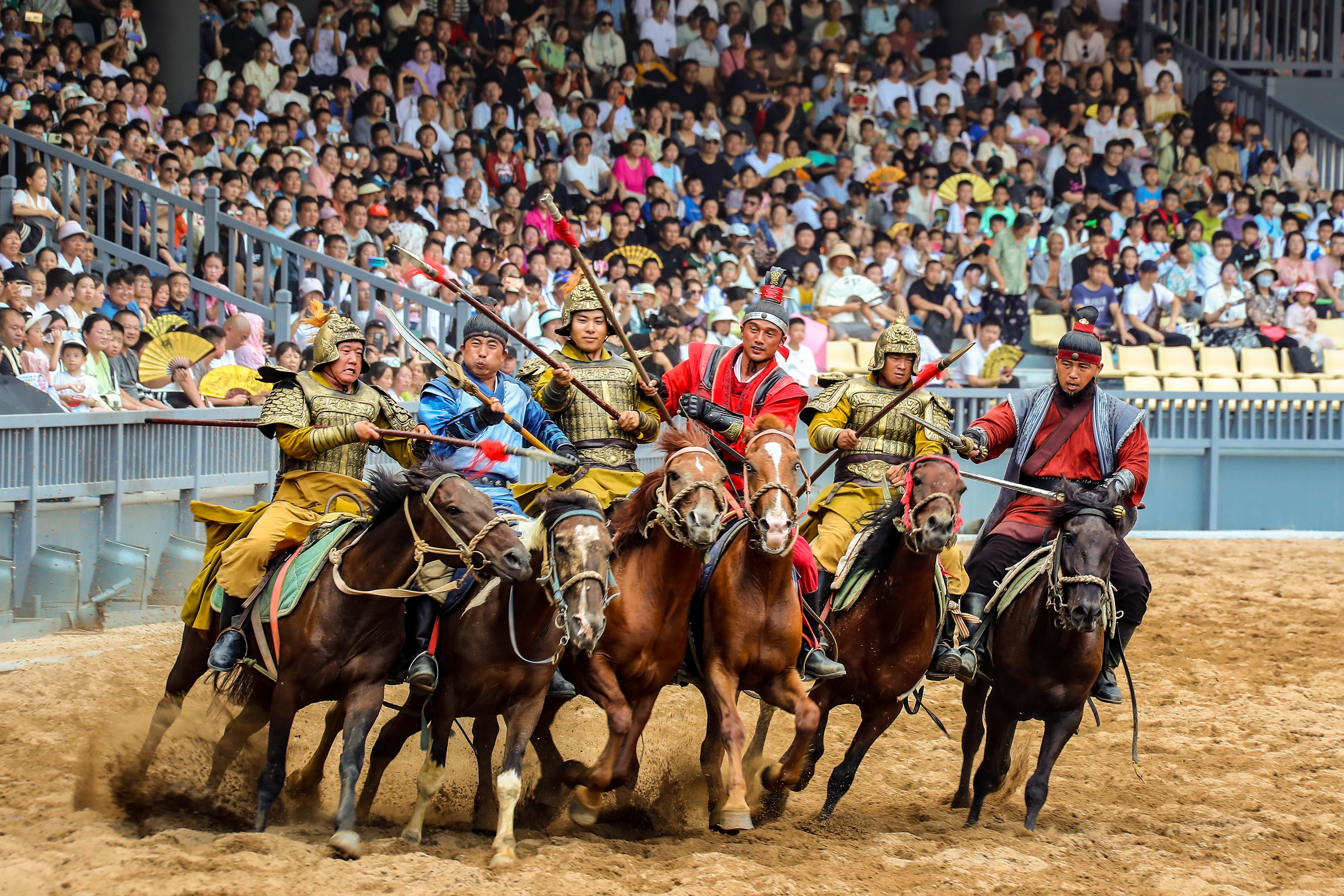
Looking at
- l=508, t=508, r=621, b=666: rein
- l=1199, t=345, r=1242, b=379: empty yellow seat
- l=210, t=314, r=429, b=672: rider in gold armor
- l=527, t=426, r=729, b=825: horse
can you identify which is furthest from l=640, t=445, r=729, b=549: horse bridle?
l=1199, t=345, r=1242, b=379: empty yellow seat

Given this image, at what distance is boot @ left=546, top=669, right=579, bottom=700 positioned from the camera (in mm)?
6449

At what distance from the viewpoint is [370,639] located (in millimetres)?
5836

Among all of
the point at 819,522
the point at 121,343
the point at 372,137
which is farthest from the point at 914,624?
the point at 372,137

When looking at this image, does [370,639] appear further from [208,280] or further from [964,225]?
[964,225]

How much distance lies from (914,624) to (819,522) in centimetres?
105

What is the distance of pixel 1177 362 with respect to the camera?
17.0 metres

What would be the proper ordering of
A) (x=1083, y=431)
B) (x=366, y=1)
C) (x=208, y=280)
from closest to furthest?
(x=1083, y=431), (x=208, y=280), (x=366, y=1)

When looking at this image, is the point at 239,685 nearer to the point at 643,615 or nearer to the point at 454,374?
the point at 454,374

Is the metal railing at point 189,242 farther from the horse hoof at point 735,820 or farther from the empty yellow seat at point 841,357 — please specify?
the horse hoof at point 735,820

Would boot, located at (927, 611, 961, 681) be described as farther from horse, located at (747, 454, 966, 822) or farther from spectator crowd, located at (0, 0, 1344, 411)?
spectator crowd, located at (0, 0, 1344, 411)

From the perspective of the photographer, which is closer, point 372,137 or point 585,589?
→ point 585,589

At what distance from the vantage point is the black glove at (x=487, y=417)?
6.59 metres

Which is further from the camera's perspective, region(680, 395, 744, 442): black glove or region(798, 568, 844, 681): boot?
region(680, 395, 744, 442): black glove

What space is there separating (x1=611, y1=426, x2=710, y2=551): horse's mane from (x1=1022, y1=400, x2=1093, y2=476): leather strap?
197 centimetres
